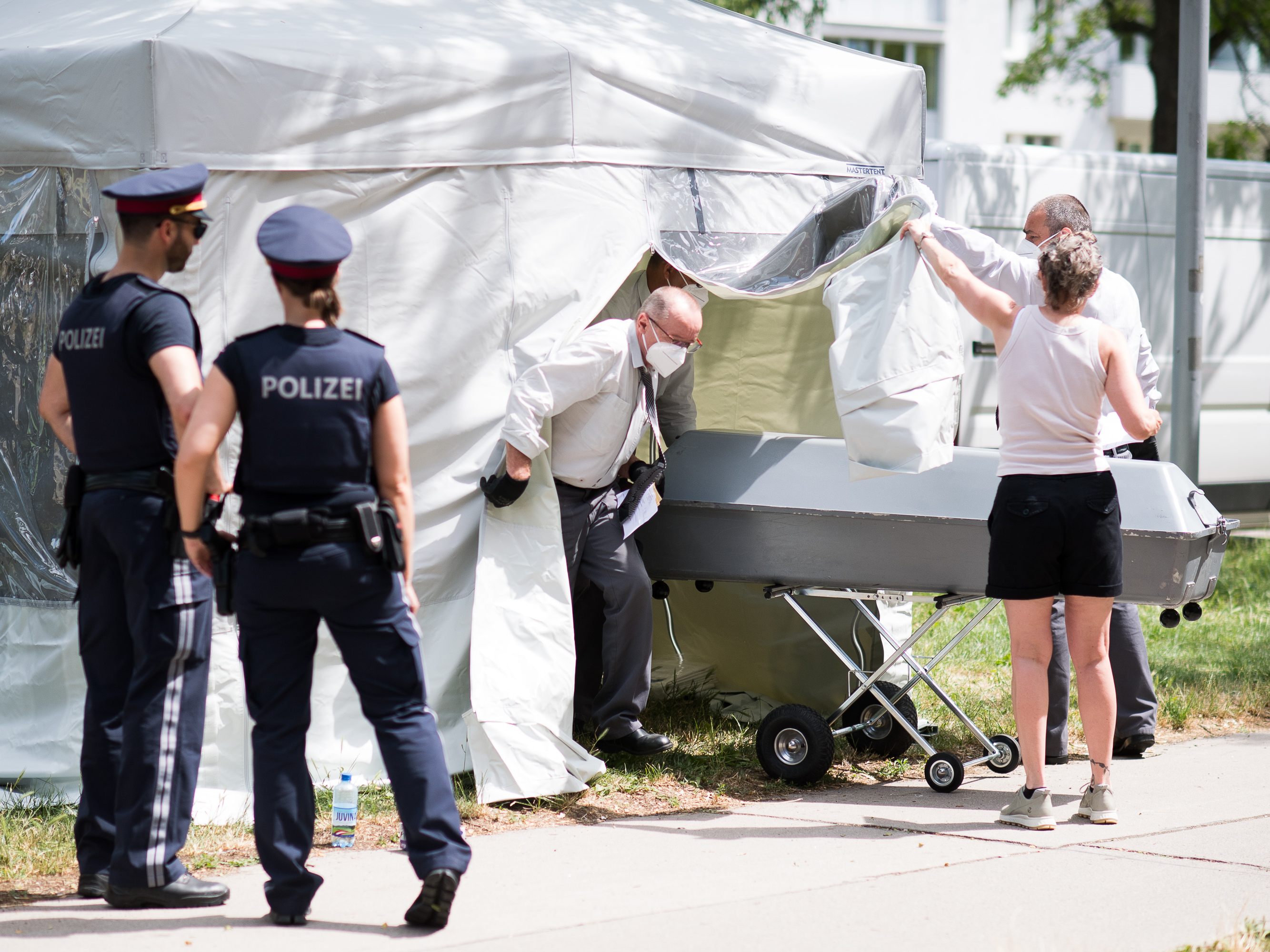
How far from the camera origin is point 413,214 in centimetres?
537

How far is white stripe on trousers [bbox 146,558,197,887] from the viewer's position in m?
4.02

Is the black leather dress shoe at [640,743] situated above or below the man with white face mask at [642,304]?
below

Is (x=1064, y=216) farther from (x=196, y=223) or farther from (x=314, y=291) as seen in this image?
(x=196, y=223)

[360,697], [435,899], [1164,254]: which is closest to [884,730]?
[435,899]

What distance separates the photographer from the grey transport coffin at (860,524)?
5.24m

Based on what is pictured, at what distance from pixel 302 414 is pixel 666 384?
269cm

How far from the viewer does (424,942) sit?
3.88 meters

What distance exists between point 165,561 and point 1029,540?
256cm

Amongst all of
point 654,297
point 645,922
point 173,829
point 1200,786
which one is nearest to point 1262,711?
point 1200,786

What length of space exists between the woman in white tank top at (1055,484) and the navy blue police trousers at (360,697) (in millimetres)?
1987

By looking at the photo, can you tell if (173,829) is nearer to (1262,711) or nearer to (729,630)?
(729,630)

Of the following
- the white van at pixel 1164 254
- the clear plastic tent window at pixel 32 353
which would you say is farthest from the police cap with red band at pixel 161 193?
the white van at pixel 1164 254

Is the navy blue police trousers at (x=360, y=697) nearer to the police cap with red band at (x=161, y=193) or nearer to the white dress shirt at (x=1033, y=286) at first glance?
the police cap with red band at (x=161, y=193)

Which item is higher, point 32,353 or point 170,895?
point 32,353
